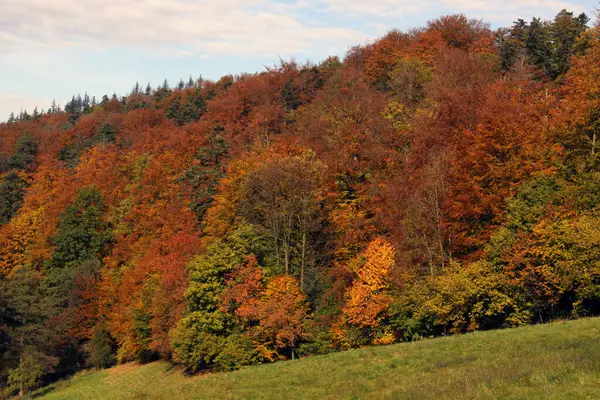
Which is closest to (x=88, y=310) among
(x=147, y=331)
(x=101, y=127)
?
(x=147, y=331)

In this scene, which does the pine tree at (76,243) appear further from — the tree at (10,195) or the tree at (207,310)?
the tree at (207,310)

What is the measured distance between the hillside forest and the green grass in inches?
383

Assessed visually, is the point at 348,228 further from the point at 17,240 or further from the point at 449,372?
the point at 17,240

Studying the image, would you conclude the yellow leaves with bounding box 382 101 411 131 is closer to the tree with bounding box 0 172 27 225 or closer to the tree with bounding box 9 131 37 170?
the tree with bounding box 0 172 27 225

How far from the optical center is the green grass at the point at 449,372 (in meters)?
16.3

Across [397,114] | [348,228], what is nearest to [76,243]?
[348,228]

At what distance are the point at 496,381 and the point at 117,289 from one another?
68.2m

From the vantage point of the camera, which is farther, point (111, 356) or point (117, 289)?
point (117, 289)

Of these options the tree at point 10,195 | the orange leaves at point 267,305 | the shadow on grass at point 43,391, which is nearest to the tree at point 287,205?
the orange leaves at point 267,305

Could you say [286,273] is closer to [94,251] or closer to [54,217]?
[94,251]

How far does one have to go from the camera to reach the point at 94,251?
90.2 m

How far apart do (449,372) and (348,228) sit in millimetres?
32623

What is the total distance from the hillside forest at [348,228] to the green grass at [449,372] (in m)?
9.74

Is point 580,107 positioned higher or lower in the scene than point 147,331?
higher
